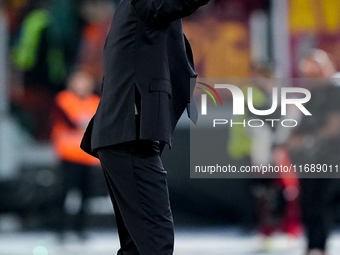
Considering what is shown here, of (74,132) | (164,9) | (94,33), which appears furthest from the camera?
(94,33)

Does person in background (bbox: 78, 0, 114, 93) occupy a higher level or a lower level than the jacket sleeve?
higher

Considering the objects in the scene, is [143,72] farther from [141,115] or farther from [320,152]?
[320,152]

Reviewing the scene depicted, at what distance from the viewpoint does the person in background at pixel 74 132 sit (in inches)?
250

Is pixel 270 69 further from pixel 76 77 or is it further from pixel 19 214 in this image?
pixel 19 214

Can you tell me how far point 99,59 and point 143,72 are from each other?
4238 mm

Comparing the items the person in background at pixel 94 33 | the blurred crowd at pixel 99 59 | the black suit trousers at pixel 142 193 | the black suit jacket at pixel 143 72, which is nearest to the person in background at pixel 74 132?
the blurred crowd at pixel 99 59

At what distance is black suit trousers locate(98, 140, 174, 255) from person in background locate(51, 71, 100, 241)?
3.78m

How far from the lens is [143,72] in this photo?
261 centimetres

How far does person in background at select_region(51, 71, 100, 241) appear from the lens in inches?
250

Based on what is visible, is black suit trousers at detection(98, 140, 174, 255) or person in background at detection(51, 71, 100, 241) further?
person in background at detection(51, 71, 100, 241)

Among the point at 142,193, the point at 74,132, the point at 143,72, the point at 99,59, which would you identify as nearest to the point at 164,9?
the point at 143,72

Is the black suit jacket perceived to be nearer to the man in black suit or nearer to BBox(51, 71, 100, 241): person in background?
the man in black suit

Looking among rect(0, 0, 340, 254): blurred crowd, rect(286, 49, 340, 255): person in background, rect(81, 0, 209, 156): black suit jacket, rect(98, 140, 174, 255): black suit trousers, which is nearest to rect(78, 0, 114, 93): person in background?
rect(0, 0, 340, 254): blurred crowd

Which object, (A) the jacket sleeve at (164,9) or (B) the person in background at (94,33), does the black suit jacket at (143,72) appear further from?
(B) the person in background at (94,33)
